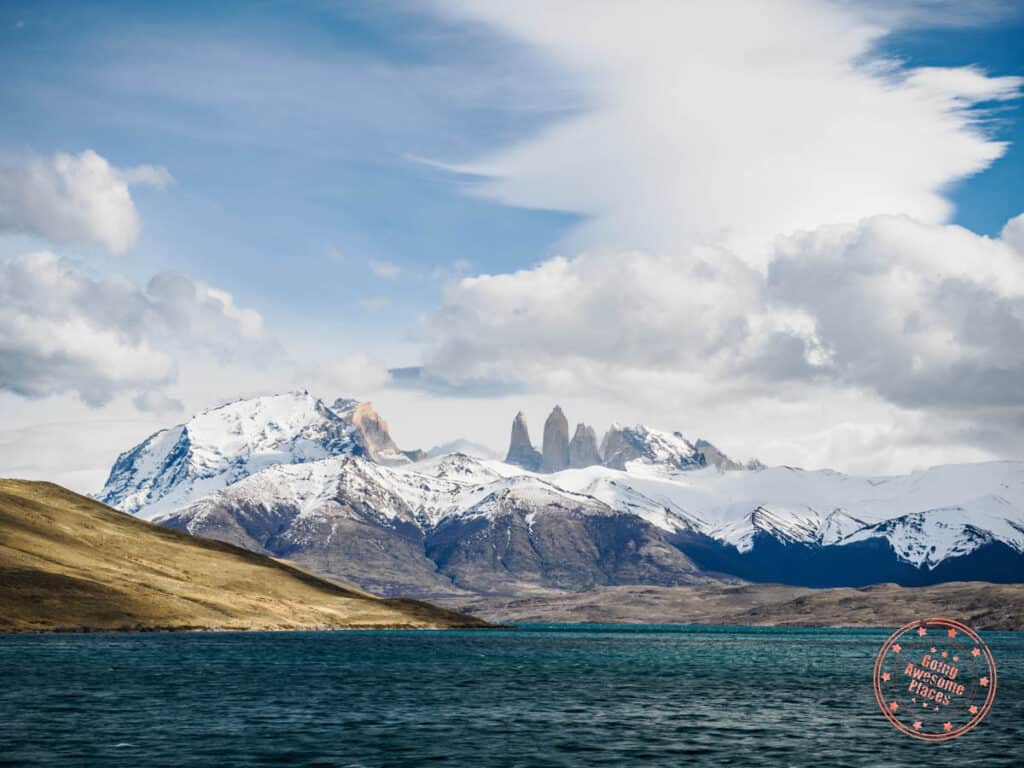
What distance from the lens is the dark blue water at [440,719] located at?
7531cm

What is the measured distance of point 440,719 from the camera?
96.6 m

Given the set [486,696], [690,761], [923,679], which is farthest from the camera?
[923,679]

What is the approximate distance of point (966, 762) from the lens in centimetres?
7438

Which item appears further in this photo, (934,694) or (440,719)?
(934,694)

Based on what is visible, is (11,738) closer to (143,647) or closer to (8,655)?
(8,655)

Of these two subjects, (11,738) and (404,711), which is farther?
(404,711)

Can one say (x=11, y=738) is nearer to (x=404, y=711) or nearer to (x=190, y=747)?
(x=190, y=747)

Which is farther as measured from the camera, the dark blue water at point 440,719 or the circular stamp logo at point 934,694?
the circular stamp logo at point 934,694

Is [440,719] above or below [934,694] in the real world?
below

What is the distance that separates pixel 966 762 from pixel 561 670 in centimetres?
10384

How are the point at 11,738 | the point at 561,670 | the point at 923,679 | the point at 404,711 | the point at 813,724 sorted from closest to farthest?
the point at 11,738
the point at 813,724
the point at 404,711
the point at 923,679
the point at 561,670

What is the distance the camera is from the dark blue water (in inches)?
2965

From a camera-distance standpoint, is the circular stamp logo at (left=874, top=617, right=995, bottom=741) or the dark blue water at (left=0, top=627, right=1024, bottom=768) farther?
the circular stamp logo at (left=874, top=617, right=995, bottom=741)

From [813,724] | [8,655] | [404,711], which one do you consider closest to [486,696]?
[404,711]
